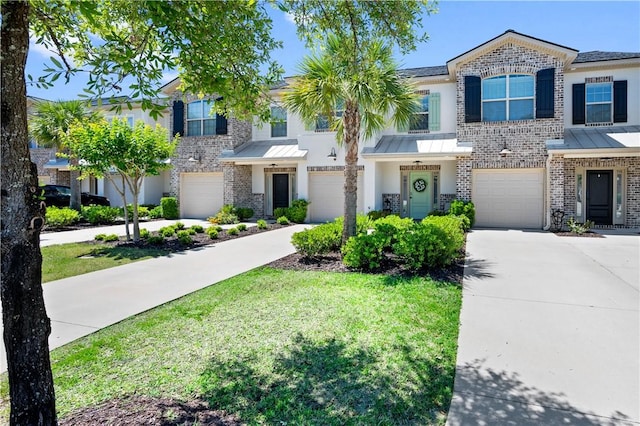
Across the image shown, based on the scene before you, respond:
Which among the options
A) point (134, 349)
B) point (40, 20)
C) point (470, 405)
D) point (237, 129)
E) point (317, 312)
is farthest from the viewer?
point (237, 129)

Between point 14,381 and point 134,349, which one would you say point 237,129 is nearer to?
point 134,349

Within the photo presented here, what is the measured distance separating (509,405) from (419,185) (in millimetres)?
15056

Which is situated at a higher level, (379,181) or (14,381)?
(379,181)

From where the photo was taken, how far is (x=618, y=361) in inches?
154

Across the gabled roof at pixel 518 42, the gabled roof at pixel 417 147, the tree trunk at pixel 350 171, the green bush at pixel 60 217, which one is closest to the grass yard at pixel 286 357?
the tree trunk at pixel 350 171

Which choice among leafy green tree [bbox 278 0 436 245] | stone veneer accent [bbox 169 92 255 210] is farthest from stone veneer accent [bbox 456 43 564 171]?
stone veneer accent [bbox 169 92 255 210]

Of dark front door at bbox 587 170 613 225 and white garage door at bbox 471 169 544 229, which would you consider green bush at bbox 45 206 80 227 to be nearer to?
white garage door at bbox 471 169 544 229

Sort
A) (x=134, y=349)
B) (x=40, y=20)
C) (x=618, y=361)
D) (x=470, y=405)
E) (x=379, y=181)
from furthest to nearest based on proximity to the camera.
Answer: (x=379, y=181) → (x=134, y=349) → (x=618, y=361) → (x=40, y=20) → (x=470, y=405)

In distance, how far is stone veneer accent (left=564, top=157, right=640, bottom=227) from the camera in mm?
14577

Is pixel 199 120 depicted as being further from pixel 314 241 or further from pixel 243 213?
pixel 314 241

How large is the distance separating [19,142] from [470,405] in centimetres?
381

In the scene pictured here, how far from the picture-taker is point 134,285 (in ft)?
23.1

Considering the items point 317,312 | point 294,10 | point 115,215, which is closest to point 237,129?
point 115,215

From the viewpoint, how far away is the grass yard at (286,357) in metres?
3.17
